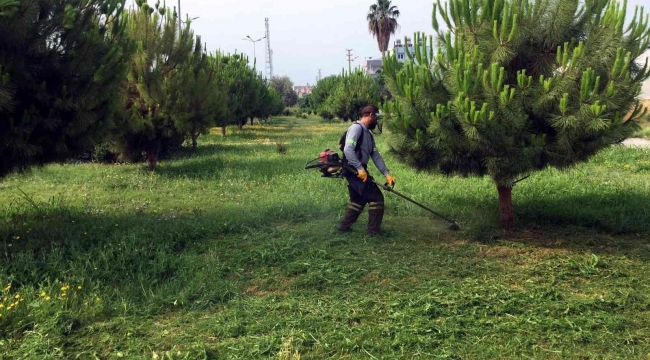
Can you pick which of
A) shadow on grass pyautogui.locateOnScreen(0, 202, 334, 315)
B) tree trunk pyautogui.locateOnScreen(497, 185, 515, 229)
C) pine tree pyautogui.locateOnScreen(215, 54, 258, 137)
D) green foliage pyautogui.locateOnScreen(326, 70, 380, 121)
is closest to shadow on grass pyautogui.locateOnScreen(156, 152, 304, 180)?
shadow on grass pyautogui.locateOnScreen(0, 202, 334, 315)

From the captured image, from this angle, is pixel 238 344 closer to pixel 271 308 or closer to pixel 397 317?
pixel 271 308

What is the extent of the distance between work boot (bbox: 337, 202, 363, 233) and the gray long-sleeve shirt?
1.64ft

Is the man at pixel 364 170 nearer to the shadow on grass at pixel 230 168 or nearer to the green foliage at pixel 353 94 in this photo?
the shadow on grass at pixel 230 168

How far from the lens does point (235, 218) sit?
6738mm

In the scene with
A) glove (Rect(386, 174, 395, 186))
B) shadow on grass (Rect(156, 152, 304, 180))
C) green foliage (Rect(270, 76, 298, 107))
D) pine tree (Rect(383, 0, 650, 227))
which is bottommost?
shadow on grass (Rect(156, 152, 304, 180))

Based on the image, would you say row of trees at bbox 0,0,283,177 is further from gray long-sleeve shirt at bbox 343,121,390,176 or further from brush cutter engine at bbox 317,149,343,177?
gray long-sleeve shirt at bbox 343,121,390,176

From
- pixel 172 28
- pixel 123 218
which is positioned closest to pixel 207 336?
pixel 123 218

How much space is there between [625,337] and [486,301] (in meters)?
0.99

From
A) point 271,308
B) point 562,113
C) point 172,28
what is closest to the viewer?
point 271,308

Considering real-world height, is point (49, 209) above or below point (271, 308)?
above

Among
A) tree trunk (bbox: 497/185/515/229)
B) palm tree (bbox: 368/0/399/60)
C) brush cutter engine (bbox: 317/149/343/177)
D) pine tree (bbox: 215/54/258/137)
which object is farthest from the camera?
palm tree (bbox: 368/0/399/60)

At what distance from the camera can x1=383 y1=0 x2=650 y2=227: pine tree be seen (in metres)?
4.80

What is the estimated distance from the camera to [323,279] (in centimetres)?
464

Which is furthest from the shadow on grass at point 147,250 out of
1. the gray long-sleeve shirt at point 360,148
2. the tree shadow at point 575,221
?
the tree shadow at point 575,221
